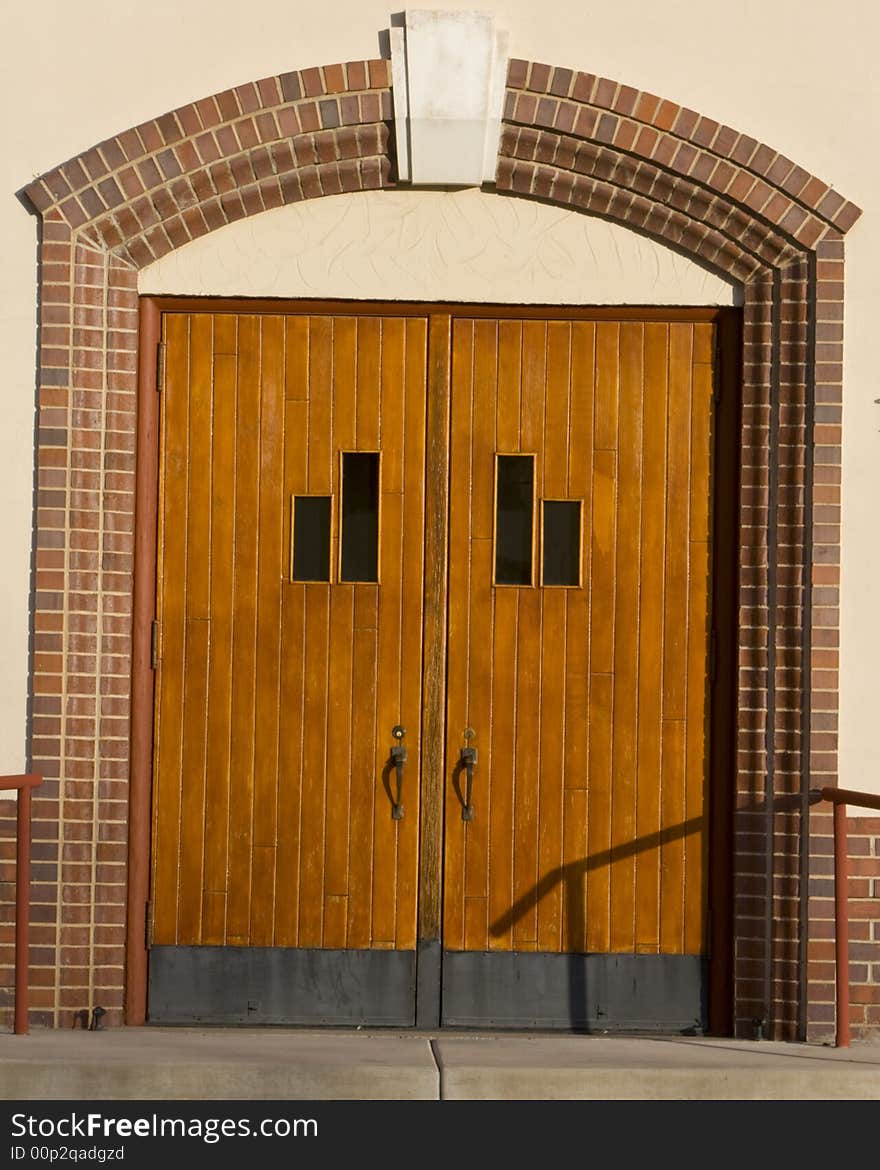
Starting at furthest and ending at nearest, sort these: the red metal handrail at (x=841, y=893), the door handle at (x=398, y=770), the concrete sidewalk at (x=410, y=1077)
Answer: the door handle at (x=398, y=770) < the red metal handrail at (x=841, y=893) < the concrete sidewalk at (x=410, y=1077)

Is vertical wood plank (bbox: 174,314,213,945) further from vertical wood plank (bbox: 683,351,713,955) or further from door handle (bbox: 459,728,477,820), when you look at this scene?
vertical wood plank (bbox: 683,351,713,955)

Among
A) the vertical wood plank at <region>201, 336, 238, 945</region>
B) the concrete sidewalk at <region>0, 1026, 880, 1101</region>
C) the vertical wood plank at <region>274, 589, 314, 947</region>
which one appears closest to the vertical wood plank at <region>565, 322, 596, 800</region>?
the vertical wood plank at <region>274, 589, 314, 947</region>

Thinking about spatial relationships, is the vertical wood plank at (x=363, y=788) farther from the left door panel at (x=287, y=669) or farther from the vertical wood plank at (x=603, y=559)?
the vertical wood plank at (x=603, y=559)

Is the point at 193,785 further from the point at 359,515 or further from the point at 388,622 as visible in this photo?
the point at 359,515

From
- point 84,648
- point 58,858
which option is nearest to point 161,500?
point 84,648

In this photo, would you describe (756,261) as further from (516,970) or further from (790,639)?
(516,970)

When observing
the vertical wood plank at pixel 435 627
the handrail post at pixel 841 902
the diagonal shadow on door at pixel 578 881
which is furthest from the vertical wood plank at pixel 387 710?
the handrail post at pixel 841 902

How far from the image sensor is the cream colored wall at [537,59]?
20.0 ft

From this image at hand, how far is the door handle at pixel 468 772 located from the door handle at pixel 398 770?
0.23 meters

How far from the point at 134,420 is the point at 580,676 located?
203 cm

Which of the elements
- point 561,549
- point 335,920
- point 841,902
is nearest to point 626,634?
point 561,549

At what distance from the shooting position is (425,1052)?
5.59 meters

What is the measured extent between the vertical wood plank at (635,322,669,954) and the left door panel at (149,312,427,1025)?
892 mm

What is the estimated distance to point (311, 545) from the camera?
6270 millimetres
